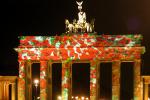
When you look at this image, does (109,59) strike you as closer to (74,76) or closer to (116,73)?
(116,73)

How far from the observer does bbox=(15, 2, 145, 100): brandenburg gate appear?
55594 mm

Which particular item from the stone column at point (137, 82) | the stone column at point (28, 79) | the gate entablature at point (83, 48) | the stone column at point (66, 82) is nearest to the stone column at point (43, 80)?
the gate entablature at point (83, 48)

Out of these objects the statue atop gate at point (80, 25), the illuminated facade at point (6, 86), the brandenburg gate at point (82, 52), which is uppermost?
the statue atop gate at point (80, 25)

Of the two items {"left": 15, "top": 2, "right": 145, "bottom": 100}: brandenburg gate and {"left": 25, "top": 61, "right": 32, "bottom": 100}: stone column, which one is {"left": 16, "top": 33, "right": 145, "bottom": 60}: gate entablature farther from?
{"left": 25, "top": 61, "right": 32, "bottom": 100}: stone column

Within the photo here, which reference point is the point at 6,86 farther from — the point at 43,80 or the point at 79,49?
the point at 79,49

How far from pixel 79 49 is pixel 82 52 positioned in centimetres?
42

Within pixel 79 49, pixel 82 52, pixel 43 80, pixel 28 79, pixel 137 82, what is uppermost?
pixel 79 49

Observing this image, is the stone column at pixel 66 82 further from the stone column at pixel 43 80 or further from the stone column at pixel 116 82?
the stone column at pixel 116 82

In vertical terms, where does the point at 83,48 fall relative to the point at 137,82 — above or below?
above

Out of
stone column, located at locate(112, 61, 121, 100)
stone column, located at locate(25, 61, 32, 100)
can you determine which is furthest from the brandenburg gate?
stone column, located at locate(25, 61, 32, 100)

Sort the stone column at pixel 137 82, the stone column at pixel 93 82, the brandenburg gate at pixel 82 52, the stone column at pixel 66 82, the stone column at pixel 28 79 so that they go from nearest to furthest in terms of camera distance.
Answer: the stone column at pixel 137 82 < the brandenburg gate at pixel 82 52 < the stone column at pixel 93 82 < the stone column at pixel 66 82 < the stone column at pixel 28 79

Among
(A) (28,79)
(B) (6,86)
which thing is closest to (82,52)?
(A) (28,79)

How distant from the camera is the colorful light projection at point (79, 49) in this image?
55656 millimetres

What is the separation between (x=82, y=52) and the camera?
55906 millimetres
